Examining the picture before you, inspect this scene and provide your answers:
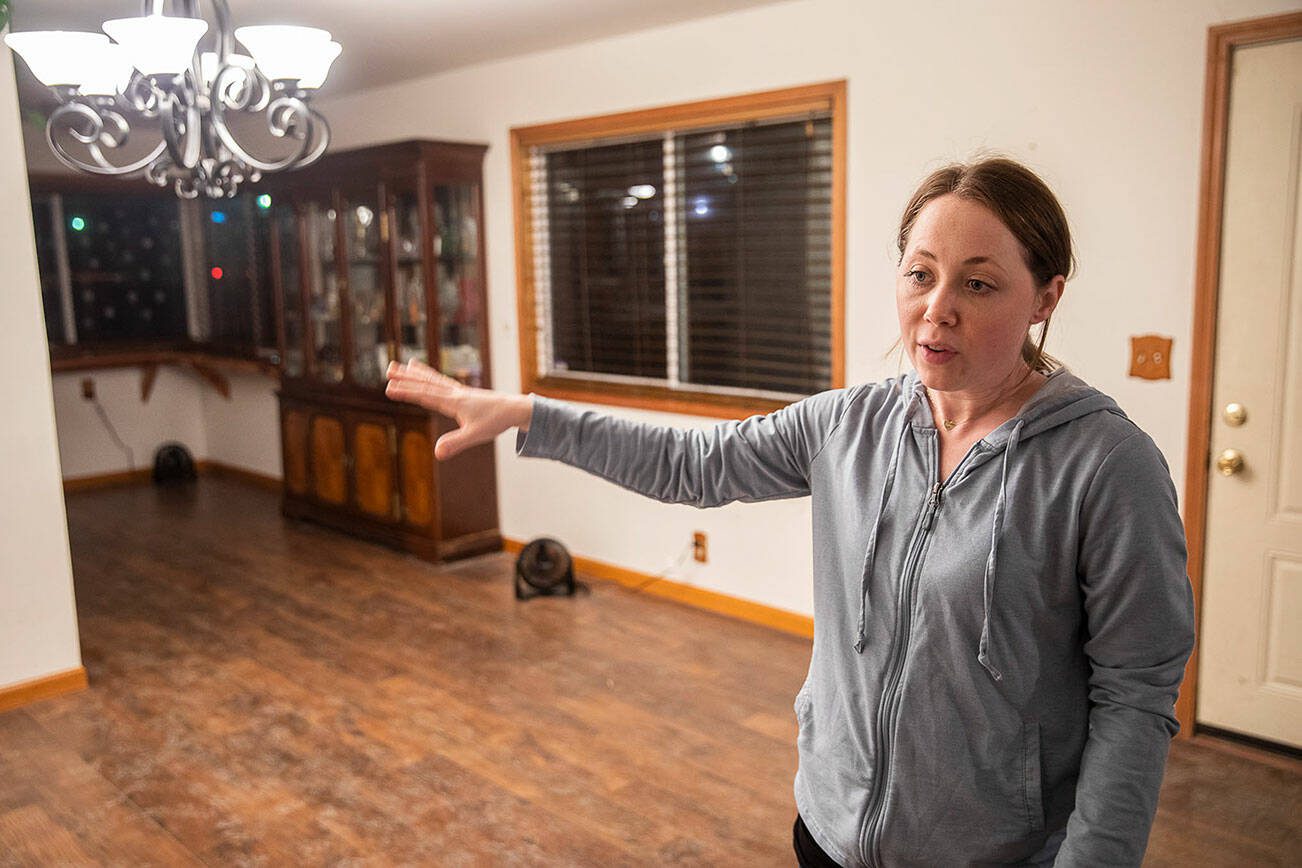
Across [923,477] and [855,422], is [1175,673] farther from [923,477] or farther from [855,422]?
[855,422]

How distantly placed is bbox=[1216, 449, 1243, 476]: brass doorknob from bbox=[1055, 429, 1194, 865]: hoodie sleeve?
2.25 metres

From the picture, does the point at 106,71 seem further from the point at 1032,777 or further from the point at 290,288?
the point at 290,288

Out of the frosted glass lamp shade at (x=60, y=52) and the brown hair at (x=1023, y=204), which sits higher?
the frosted glass lamp shade at (x=60, y=52)

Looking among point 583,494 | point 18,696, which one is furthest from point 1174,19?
point 18,696

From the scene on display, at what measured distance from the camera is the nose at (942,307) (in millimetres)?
1077

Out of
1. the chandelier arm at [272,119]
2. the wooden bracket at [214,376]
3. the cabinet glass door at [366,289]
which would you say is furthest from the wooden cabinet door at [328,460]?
the chandelier arm at [272,119]

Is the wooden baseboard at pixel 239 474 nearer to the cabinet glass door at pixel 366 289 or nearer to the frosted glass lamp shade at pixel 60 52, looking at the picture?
the cabinet glass door at pixel 366 289

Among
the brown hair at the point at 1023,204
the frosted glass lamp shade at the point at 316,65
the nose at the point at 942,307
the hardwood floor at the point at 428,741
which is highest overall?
the frosted glass lamp shade at the point at 316,65

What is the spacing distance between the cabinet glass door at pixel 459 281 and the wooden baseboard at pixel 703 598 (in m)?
1.14

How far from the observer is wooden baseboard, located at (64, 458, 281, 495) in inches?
272

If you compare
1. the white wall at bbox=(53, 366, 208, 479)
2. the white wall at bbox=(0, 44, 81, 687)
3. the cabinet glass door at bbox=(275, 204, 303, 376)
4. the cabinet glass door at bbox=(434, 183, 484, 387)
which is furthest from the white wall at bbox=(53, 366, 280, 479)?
the white wall at bbox=(0, 44, 81, 687)

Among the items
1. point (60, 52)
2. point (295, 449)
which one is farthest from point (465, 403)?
point (295, 449)

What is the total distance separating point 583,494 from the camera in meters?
4.97

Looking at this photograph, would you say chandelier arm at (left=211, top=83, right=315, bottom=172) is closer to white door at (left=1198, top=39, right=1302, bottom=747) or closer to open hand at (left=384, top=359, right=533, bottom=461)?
open hand at (left=384, top=359, right=533, bottom=461)
